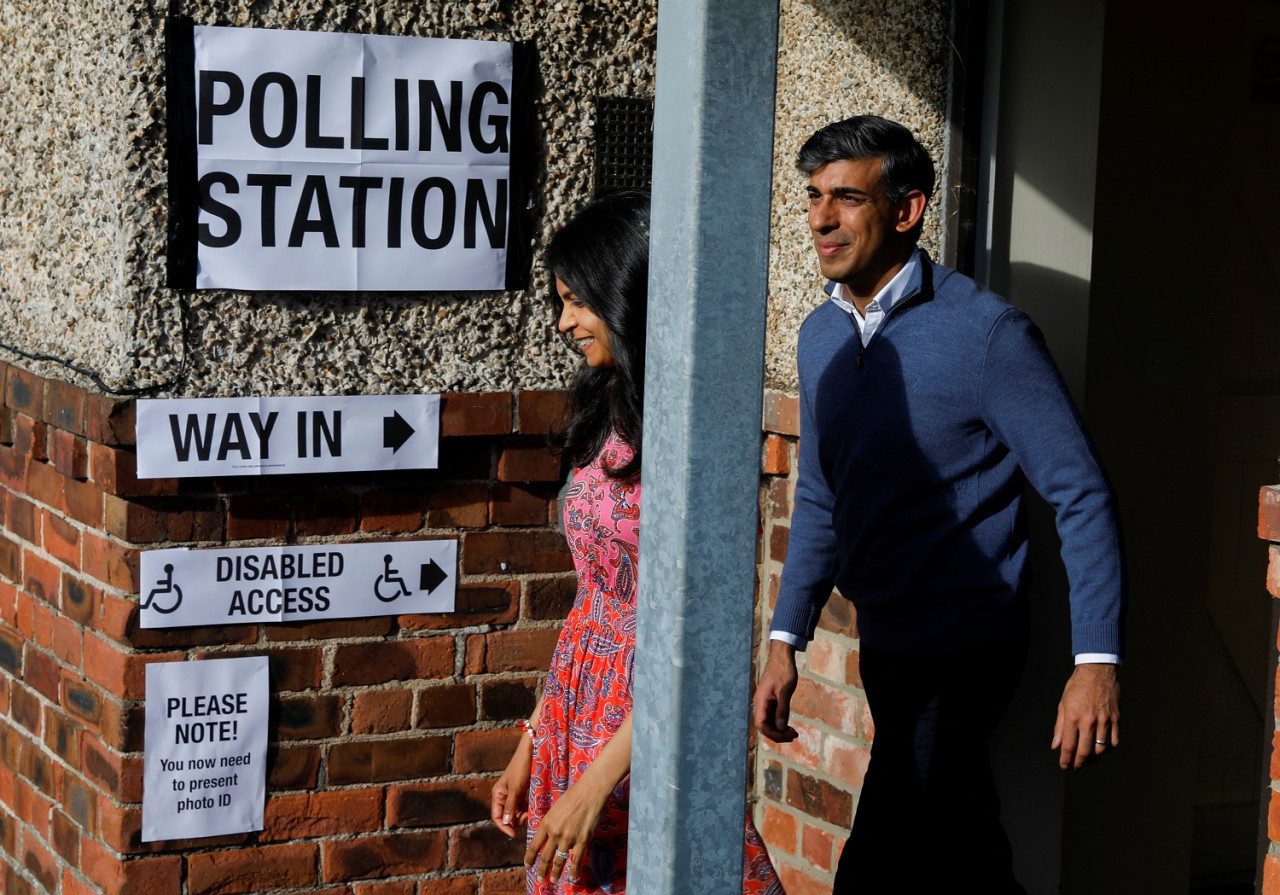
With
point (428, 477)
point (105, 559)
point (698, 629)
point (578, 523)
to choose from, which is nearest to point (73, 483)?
point (105, 559)

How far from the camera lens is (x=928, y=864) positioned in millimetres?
2746

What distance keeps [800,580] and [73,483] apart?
1599 millimetres

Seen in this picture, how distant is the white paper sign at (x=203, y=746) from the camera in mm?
3227

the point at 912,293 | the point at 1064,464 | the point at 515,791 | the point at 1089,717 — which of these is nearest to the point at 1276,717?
the point at 1089,717

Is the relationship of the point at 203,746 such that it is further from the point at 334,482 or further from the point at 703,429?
the point at 703,429

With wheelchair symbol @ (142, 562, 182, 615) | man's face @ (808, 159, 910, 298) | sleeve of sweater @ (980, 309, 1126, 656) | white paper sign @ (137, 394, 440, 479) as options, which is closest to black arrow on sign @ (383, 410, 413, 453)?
white paper sign @ (137, 394, 440, 479)

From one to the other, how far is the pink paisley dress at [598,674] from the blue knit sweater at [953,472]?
45 centimetres

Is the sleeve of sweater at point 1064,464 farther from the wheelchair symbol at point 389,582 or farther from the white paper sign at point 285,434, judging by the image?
the wheelchair symbol at point 389,582

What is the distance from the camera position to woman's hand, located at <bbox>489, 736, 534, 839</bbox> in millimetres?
2928

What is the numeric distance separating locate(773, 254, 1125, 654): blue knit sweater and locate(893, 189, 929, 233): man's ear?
88 millimetres

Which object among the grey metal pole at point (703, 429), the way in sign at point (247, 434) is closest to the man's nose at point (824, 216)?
the way in sign at point (247, 434)

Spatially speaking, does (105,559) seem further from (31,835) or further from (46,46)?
(46,46)

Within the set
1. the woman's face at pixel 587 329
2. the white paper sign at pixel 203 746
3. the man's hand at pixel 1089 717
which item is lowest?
the white paper sign at pixel 203 746

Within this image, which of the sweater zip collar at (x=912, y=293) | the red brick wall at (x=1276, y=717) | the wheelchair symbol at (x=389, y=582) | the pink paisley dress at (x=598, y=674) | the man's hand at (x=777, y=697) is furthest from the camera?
the wheelchair symbol at (x=389, y=582)
